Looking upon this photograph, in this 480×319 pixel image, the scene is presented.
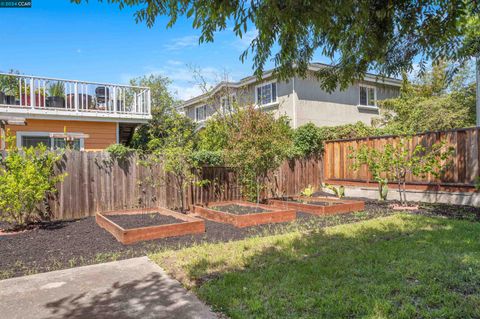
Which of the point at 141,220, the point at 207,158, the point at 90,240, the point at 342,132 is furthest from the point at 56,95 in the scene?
the point at 342,132

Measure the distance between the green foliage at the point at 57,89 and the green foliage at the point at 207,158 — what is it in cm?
571

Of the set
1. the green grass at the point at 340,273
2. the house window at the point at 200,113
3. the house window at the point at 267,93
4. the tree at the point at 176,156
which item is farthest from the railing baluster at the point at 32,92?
the house window at the point at 200,113

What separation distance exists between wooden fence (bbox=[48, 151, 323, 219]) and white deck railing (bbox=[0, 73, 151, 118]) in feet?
13.2

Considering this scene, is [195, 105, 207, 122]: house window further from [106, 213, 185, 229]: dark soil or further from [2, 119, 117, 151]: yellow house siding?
[106, 213, 185, 229]: dark soil

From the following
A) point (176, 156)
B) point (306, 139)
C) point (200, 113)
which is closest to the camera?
point (176, 156)

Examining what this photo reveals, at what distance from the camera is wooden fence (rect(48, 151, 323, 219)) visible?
8711 millimetres

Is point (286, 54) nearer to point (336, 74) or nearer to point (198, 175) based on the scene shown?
point (336, 74)

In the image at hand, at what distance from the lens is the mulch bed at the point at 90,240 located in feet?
17.1

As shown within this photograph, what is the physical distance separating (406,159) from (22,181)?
10.5 metres

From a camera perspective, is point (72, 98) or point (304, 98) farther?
point (304, 98)

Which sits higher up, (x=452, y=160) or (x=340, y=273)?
(x=452, y=160)

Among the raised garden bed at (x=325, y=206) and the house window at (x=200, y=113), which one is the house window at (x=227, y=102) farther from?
the house window at (x=200, y=113)

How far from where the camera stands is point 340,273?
4285 millimetres

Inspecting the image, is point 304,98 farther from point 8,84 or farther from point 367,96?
point 8,84
